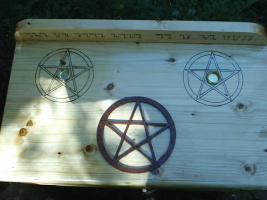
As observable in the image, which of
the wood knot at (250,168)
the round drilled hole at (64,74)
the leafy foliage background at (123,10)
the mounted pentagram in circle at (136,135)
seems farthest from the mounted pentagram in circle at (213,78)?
the leafy foliage background at (123,10)

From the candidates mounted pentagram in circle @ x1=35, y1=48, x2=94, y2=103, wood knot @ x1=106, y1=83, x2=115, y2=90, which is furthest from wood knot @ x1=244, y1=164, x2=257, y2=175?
mounted pentagram in circle @ x1=35, y1=48, x2=94, y2=103

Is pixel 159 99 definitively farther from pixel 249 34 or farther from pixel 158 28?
pixel 249 34

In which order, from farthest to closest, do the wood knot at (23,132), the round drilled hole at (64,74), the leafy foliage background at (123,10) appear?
the leafy foliage background at (123,10) → the round drilled hole at (64,74) → the wood knot at (23,132)

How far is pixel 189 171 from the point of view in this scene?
5.46ft

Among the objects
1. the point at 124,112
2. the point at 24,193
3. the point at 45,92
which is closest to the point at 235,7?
the point at 124,112

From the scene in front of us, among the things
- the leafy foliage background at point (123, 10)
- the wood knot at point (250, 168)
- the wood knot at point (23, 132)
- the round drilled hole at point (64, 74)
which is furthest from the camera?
the leafy foliage background at point (123, 10)

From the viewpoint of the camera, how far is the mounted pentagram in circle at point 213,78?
71.2 inches

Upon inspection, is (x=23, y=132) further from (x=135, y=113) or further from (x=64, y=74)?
(x=135, y=113)

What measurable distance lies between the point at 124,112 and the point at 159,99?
0.80ft

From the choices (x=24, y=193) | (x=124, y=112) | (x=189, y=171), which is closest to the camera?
(x=189, y=171)

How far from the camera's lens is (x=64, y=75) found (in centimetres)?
192

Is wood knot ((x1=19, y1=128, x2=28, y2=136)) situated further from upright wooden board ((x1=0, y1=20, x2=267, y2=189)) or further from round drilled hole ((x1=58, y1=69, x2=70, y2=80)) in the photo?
round drilled hole ((x1=58, y1=69, x2=70, y2=80))

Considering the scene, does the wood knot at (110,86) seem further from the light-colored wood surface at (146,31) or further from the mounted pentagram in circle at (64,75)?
the light-colored wood surface at (146,31)

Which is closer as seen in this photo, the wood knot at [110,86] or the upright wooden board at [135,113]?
the upright wooden board at [135,113]
